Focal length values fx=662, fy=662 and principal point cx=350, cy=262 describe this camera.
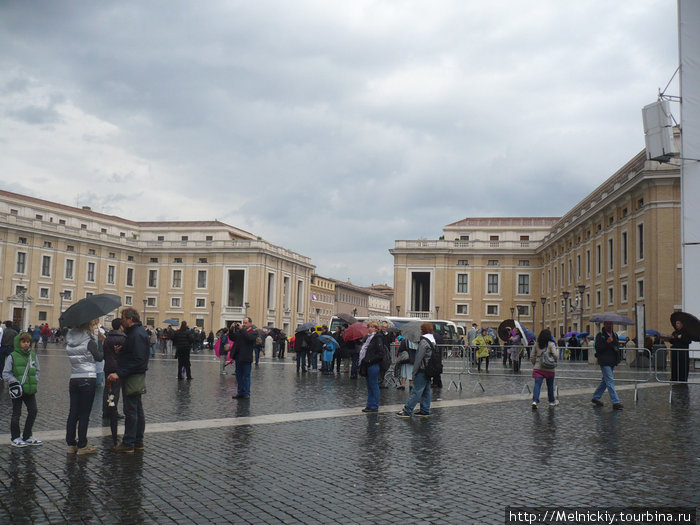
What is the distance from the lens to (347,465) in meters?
7.30

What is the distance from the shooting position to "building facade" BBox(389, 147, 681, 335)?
1473 inches

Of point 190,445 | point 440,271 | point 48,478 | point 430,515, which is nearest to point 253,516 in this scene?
point 430,515

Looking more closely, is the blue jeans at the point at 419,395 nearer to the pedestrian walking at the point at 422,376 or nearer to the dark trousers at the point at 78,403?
the pedestrian walking at the point at 422,376

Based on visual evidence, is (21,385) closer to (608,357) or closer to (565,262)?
(608,357)

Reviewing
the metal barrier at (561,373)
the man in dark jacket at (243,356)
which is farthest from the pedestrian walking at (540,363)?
the man in dark jacket at (243,356)

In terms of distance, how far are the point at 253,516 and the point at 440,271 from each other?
6934 cm

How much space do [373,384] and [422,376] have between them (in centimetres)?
118

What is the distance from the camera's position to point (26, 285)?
6888 centimetres

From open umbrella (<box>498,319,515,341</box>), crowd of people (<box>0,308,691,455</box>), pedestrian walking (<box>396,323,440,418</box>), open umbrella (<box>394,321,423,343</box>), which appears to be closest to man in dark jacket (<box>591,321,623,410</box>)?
crowd of people (<box>0,308,691,455</box>)

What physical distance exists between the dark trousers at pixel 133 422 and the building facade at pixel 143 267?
6504cm

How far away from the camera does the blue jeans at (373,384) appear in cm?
1187

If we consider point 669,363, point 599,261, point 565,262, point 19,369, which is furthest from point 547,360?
point 565,262

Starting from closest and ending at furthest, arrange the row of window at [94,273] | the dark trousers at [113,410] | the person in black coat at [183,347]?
the dark trousers at [113,410] < the person in black coat at [183,347] < the row of window at [94,273]

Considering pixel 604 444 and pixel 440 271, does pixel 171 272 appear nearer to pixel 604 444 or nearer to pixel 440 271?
pixel 440 271
